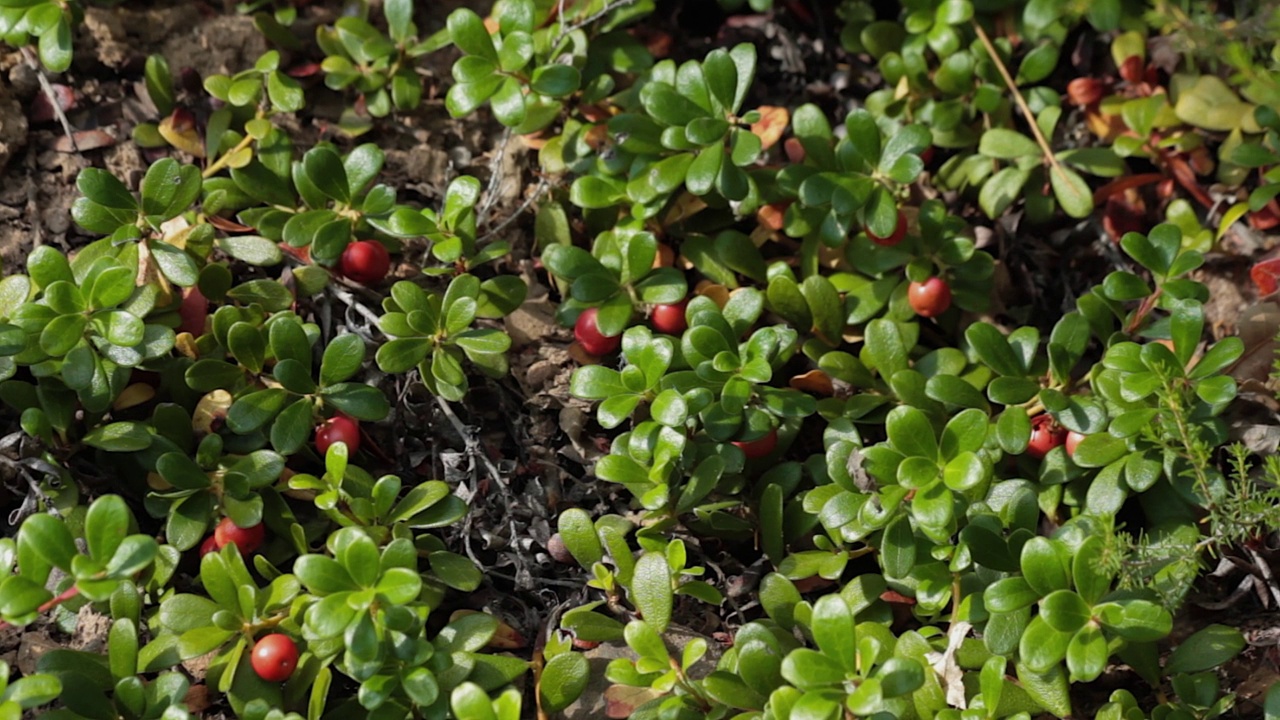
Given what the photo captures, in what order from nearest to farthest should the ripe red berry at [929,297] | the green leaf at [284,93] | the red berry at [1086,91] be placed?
the ripe red berry at [929,297] < the green leaf at [284,93] < the red berry at [1086,91]

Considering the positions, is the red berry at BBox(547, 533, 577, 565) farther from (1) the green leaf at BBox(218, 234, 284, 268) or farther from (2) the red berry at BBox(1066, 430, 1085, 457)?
(2) the red berry at BBox(1066, 430, 1085, 457)

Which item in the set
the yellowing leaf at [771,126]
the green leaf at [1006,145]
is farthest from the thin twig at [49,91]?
the green leaf at [1006,145]

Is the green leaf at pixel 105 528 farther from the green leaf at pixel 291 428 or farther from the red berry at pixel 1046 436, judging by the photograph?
the red berry at pixel 1046 436

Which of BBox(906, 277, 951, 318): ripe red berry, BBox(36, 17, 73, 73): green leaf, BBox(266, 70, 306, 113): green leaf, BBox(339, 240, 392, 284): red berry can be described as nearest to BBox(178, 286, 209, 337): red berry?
BBox(339, 240, 392, 284): red berry

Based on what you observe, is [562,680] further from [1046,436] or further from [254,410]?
[1046,436]

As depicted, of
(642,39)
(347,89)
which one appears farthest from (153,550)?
(642,39)

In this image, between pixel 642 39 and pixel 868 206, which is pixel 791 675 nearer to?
pixel 868 206

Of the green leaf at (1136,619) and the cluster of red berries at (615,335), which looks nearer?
the green leaf at (1136,619)
